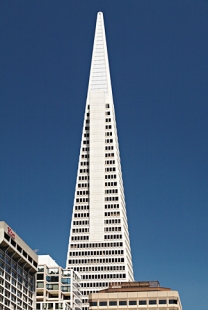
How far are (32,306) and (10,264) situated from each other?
23.0m

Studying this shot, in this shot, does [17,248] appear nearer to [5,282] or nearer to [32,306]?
[5,282]

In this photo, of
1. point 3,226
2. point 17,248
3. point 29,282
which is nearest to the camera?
point 3,226

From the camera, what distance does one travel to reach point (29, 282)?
19100 cm

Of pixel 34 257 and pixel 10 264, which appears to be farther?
pixel 34 257

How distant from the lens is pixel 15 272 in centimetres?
17750

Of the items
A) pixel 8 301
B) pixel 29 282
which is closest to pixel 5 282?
pixel 8 301

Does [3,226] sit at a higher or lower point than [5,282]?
higher

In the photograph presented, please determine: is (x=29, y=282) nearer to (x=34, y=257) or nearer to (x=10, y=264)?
(x=34, y=257)

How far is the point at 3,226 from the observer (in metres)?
165

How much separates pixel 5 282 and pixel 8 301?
209 inches

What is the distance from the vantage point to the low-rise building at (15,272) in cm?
16725

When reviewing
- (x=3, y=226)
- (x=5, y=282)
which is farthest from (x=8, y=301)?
(x=3, y=226)

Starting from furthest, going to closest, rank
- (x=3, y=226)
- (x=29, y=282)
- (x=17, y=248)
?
(x=29, y=282), (x=17, y=248), (x=3, y=226)

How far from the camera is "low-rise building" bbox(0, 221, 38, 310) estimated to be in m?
167
